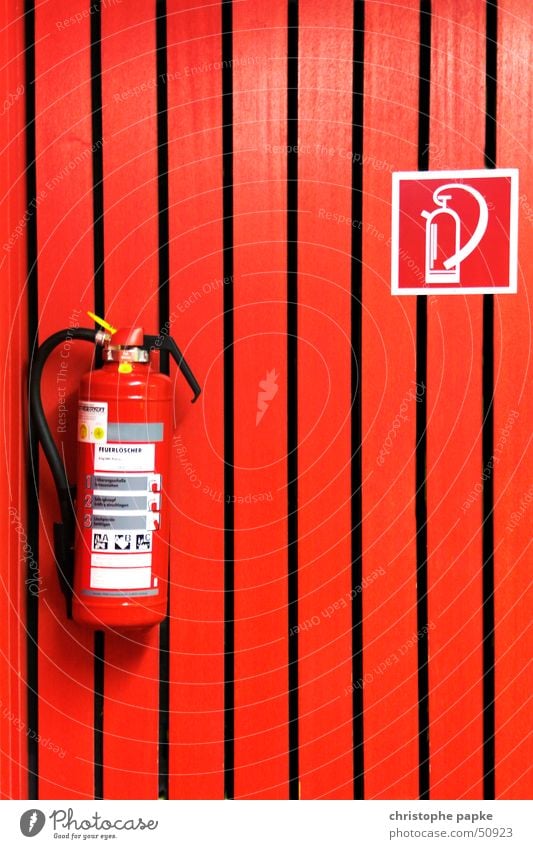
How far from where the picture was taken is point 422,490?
77.7 inches

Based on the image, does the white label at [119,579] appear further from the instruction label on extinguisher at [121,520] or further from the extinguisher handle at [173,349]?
the extinguisher handle at [173,349]

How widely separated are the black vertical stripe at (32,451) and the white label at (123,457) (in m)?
0.30

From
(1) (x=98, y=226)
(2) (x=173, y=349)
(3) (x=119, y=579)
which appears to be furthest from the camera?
(1) (x=98, y=226)

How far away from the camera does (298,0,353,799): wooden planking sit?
6.38ft

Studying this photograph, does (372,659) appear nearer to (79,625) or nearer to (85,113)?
(79,625)

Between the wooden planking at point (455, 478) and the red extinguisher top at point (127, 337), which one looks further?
the wooden planking at point (455, 478)

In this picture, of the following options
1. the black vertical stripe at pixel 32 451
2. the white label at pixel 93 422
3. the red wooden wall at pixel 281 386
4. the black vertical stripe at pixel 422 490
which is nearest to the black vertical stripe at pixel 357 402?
the red wooden wall at pixel 281 386

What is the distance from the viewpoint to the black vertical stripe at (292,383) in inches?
76.7

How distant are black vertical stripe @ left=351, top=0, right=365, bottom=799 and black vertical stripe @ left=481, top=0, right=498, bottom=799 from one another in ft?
1.00

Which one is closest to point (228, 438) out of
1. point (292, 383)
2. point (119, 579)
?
point (292, 383)

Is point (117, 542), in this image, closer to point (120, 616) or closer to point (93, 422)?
point (120, 616)

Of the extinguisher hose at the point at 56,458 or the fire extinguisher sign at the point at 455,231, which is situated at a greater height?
the fire extinguisher sign at the point at 455,231

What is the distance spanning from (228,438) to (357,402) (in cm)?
34

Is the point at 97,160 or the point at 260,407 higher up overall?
the point at 97,160
